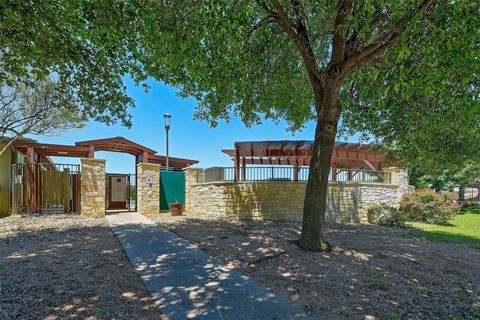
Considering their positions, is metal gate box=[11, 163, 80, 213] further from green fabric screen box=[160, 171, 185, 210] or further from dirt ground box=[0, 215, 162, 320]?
dirt ground box=[0, 215, 162, 320]

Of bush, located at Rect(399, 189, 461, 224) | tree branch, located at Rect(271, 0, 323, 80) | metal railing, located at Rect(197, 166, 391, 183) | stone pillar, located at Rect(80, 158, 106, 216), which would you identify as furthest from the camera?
bush, located at Rect(399, 189, 461, 224)

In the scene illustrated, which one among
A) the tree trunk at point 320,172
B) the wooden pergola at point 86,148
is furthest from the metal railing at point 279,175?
the tree trunk at point 320,172

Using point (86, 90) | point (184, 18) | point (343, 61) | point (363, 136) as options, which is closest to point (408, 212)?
point (363, 136)

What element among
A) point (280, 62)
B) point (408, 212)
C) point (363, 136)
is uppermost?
point (280, 62)

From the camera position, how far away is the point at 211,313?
9.14ft

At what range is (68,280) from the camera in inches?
140

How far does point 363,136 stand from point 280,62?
14.7ft

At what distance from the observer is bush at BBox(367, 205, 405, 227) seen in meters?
10.1

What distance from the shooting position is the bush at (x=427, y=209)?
1089 centimetres

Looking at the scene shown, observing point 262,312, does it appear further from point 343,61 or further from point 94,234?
point 94,234

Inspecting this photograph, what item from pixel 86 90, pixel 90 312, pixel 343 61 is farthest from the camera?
pixel 86 90

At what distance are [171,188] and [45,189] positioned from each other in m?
5.14

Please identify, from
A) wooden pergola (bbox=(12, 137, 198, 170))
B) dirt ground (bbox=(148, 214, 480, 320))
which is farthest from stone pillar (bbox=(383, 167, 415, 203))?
wooden pergola (bbox=(12, 137, 198, 170))

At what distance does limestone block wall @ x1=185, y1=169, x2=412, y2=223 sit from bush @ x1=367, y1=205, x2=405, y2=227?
0.85 feet
